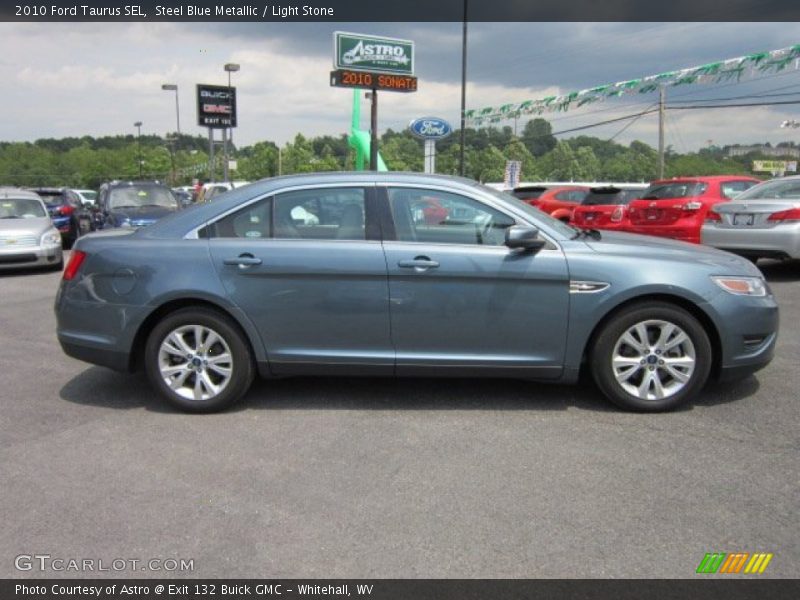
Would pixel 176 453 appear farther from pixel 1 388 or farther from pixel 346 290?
pixel 1 388

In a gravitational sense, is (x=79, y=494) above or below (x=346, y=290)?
below

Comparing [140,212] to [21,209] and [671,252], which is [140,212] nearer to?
[21,209]

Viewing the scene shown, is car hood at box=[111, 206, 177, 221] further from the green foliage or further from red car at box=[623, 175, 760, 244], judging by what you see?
the green foliage

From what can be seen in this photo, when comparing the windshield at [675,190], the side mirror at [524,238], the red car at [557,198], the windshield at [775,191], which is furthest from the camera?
the red car at [557,198]

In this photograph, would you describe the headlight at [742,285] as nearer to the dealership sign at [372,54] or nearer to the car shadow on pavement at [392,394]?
the car shadow on pavement at [392,394]

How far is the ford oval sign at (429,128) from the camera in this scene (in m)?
22.5

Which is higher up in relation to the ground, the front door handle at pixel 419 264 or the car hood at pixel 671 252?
the car hood at pixel 671 252

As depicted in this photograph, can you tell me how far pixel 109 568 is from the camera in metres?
2.75

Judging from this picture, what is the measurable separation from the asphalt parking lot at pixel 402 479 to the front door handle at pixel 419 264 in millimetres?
989

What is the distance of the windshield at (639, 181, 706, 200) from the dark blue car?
895 centimetres

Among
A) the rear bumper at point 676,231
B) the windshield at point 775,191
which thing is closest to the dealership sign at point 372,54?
the rear bumper at point 676,231

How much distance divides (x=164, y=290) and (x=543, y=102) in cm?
2961
